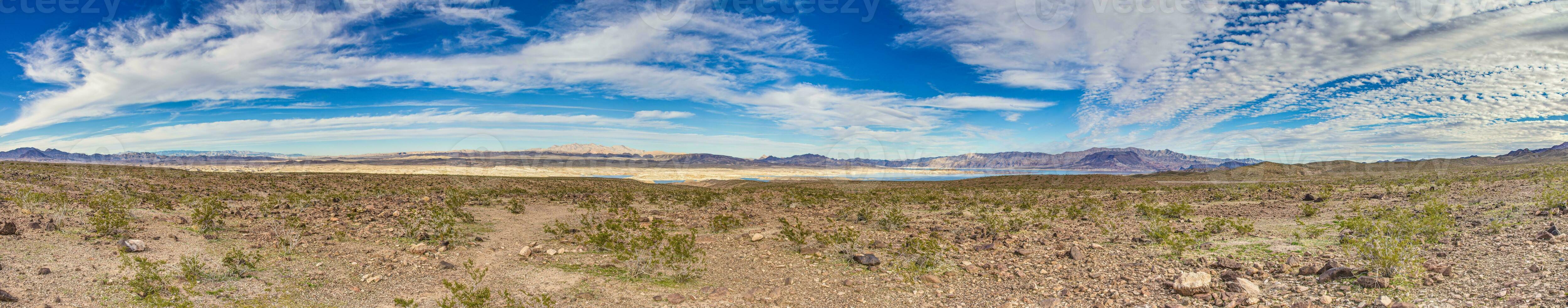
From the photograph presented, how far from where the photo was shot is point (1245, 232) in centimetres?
1131

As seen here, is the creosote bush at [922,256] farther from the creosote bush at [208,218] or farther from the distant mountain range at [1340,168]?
the distant mountain range at [1340,168]

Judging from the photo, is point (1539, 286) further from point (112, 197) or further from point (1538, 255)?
point (112, 197)

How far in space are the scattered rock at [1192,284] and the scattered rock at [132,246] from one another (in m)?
15.2

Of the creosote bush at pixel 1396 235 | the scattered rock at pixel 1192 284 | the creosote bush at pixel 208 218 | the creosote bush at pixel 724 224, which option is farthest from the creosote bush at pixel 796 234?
the creosote bush at pixel 208 218

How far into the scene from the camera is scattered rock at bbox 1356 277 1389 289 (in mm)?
5789

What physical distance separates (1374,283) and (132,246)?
17.1 metres

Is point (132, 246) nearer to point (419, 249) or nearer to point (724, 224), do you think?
point (419, 249)

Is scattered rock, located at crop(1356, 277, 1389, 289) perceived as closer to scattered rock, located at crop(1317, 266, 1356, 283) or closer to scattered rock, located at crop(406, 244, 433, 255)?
scattered rock, located at crop(1317, 266, 1356, 283)

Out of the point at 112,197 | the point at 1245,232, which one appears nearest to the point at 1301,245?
the point at 1245,232

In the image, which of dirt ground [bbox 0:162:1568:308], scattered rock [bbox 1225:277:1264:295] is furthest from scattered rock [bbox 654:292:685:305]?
scattered rock [bbox 1225:277:1264:295]

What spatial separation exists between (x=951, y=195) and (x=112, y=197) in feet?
102

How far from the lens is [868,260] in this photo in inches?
385

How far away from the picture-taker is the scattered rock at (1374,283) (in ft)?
19.0

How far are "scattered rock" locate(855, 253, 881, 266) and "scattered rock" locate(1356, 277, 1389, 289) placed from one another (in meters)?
5.96
